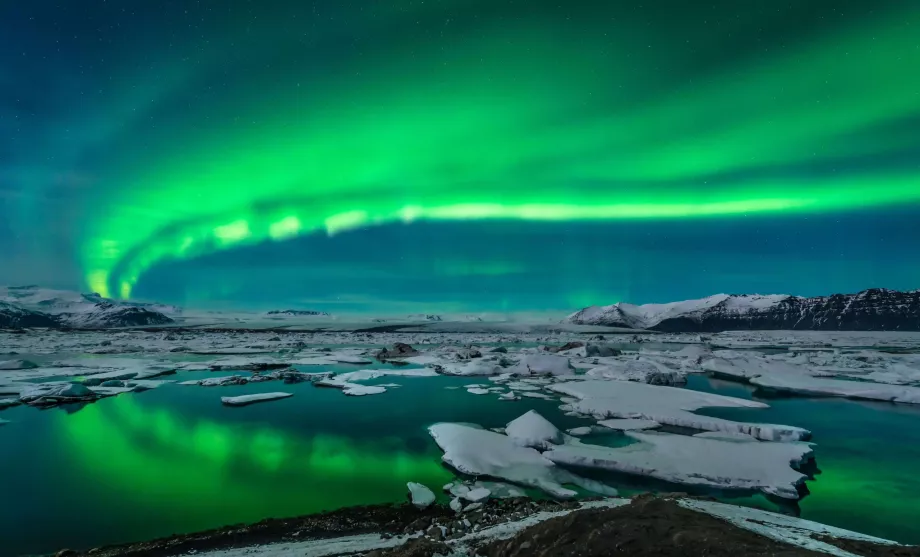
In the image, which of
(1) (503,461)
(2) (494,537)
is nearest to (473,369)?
(1) (503,461)

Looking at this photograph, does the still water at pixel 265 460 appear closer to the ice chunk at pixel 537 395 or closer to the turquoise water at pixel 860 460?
the turquoise water at pixel 860 460

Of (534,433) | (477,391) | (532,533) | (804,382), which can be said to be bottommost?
(477,391)

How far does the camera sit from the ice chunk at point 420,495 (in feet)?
23.2

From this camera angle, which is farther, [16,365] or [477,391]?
[16,365]

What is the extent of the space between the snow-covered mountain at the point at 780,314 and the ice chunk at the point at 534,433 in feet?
418

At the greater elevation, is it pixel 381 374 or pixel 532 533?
pixel 532 533

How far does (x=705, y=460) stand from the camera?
8703mm

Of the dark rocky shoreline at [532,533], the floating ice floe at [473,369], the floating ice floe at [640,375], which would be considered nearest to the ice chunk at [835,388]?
the floating ice floe at [640,375]

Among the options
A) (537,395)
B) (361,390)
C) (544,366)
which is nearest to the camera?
(537,395)

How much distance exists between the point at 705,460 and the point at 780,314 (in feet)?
445

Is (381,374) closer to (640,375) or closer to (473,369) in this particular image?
(473,369)

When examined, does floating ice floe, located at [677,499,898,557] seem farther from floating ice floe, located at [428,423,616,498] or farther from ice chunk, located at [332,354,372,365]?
ice chunk, located at [332,354,372,365]

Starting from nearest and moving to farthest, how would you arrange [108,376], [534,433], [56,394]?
[534,433] < [56,394] < [108,376]

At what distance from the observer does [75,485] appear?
8711 mm
